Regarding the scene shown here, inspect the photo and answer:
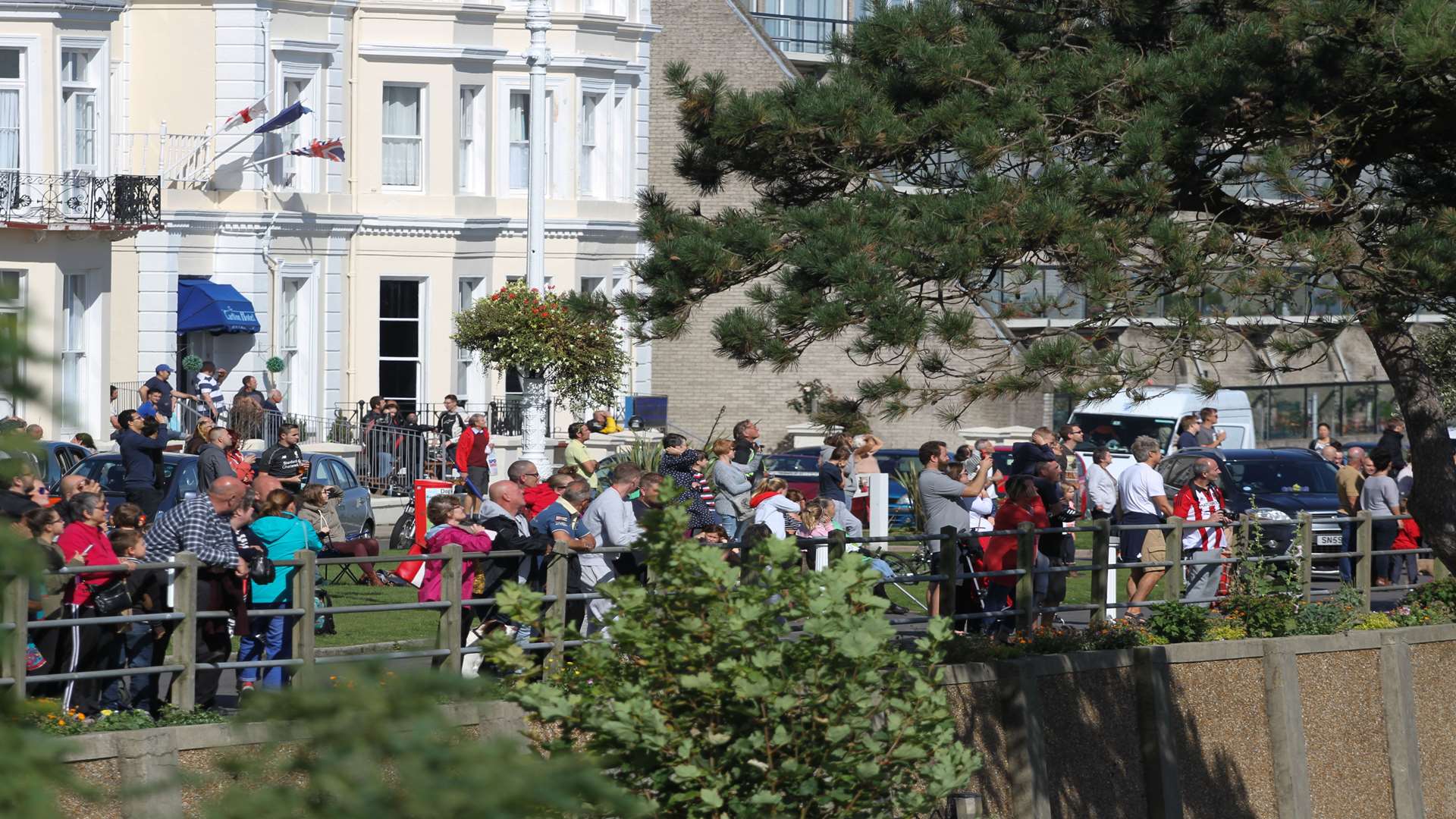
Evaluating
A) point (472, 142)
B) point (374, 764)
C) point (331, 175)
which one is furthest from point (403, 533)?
point (374, 764)

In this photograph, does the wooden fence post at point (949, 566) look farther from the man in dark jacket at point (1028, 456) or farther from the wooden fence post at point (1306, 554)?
the man in dark jacket at point (1028, 456)

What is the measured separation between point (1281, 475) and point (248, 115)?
17719 mm

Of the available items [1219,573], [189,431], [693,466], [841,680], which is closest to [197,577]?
[841,680]

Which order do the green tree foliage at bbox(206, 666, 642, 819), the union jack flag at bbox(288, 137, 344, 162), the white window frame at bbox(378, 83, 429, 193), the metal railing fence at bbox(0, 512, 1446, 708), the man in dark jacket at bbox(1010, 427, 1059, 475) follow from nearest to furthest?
the green tree foliage at bbox(206, 666, 642, 819), the metal railing fence at bbox(0, 512, 1446, 708), the man in dark jacket at bbox(1010, 427, 1059, 475), the union jack flag at bbox(288, 137, 344, 162), the white window frame at bbox(378, 83, 429, 193)

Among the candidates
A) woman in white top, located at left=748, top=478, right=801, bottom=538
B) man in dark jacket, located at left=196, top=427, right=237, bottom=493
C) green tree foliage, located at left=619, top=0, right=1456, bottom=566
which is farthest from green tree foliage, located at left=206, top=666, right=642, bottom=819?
man in dark jacket, located at left=196, top=427, right=237, bottom=493

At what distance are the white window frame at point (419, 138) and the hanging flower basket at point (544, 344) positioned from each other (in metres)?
6.46

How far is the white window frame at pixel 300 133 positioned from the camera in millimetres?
34906

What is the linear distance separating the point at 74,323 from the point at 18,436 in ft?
97.8

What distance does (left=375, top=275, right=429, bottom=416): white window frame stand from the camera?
3772 centimetres

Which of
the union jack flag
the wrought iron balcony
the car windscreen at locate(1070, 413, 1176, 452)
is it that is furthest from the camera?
the wrought iron balcony

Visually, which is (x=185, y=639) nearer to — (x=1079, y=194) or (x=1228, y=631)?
(x=1079, y=194)

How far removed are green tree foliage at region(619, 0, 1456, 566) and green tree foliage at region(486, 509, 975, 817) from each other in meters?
2.89

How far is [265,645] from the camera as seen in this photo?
1215 cm

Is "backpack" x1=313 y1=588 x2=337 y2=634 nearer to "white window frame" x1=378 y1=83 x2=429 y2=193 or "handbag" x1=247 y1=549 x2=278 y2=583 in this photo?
"handbag" x1=247 y1=549 x2=278 y2=583
